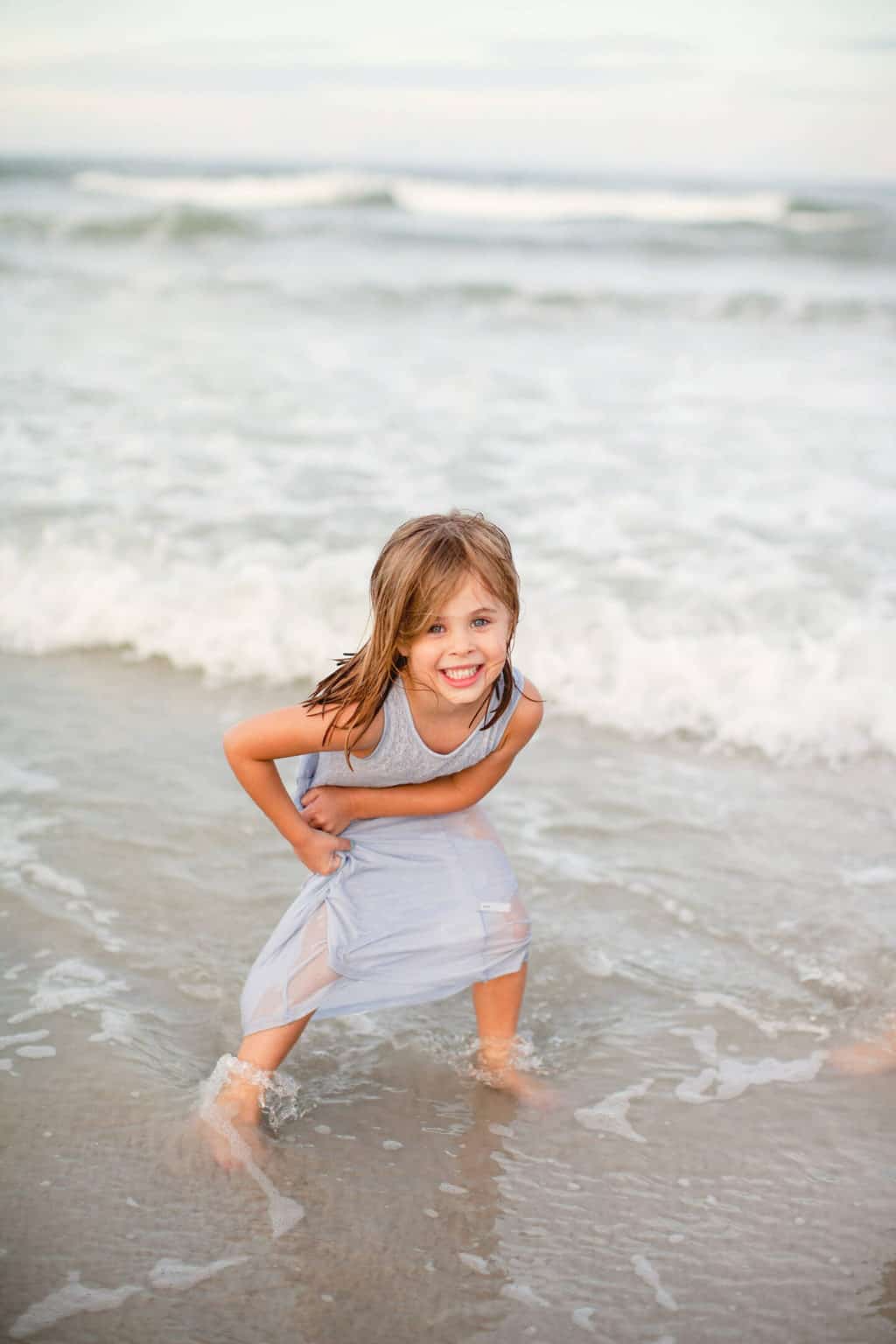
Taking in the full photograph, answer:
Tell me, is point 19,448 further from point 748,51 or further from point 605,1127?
point 748,51

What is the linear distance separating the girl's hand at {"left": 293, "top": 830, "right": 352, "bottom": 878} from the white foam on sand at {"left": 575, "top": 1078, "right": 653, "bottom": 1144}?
74cm

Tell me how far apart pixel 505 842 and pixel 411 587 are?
166 cm

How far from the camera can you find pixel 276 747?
2582mm

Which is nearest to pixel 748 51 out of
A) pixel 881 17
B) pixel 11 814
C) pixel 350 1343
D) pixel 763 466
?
pixel 881 17

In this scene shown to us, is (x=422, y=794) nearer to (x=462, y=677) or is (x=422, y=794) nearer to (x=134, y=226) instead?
(x=462, y=677)

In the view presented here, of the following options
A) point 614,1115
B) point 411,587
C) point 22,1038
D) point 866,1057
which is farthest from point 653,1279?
point 22,1038

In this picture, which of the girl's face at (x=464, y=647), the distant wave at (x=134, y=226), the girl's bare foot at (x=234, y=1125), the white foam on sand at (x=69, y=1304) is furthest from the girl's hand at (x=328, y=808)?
the distant wave at (x=134, y=226)

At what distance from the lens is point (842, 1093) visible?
2.84 m

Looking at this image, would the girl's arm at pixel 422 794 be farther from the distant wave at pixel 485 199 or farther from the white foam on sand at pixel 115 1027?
the distant wave at pixel 485 199

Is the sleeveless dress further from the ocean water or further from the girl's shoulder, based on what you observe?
the ocean water

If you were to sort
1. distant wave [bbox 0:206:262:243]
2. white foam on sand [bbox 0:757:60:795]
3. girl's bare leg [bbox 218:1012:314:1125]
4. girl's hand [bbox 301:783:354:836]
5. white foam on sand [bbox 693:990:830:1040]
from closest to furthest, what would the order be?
girl's bare leg [bbox 218:1012:314:1125] < girl's hand [bbox 301:783:354:836] < white foam on sand [bbox 693:990:830:1040] < white foam on sand [bbox 0:757:60:795] < distant wave [bbox 0:206:262:243]

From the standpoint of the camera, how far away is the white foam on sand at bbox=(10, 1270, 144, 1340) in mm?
2088

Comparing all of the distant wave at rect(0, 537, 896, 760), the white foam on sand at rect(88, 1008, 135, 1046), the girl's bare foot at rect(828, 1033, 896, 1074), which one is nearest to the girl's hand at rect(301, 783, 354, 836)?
the white foam on sand at rect(88, 1008, 135, 1046)

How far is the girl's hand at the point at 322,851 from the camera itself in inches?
107
